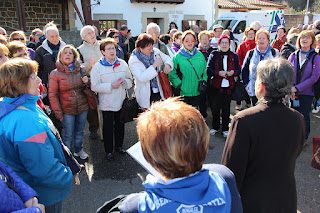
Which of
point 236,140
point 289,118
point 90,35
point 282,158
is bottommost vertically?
point 282,158

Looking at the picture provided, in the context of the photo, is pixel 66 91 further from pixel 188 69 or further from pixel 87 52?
pixel 188 69

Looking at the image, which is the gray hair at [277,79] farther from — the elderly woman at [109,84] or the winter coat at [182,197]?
the elderly woman at [109,84]

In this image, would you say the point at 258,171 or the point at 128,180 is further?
the point at 128,180

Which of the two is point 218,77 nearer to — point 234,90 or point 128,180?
point 234,90

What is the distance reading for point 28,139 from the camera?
165 centimetres

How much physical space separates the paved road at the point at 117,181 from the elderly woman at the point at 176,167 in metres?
2.14

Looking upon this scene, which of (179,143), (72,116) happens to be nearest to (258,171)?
(179,143)

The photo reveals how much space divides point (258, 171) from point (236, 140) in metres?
0.25

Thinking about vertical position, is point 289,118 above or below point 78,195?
above

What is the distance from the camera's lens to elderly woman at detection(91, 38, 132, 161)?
3539 mm

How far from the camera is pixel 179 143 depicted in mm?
966

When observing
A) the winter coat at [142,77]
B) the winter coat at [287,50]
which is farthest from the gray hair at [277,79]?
the winter coat at [287,50]

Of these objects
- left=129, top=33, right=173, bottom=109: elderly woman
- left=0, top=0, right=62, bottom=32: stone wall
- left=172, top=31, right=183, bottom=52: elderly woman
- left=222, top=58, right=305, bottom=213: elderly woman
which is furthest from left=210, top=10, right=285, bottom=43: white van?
left=222, top=58, right=305, bottom=213: elderly woman

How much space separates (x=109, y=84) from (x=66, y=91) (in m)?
0.60
